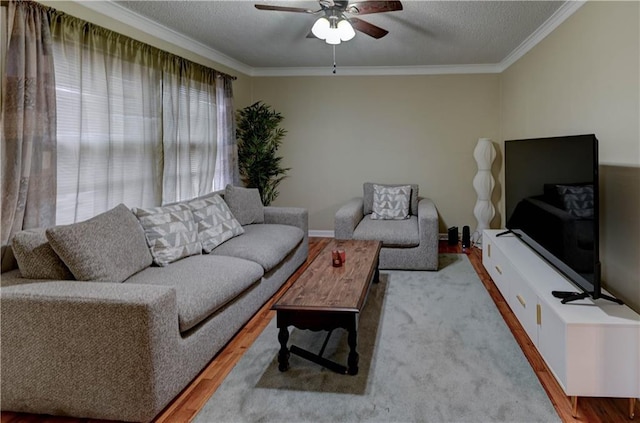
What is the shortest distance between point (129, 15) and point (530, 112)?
13.2ft

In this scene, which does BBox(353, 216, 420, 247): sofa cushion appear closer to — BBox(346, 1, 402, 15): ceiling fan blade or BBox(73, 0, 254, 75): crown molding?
BBox(346, 1, 402, 15): ceiling fan blade

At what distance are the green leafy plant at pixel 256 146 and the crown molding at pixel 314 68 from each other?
0.62m

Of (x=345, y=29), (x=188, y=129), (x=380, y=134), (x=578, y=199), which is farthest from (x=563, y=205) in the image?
(x=380, y=134)

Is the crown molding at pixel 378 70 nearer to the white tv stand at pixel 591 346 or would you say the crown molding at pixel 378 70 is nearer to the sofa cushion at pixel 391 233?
the sofa cushion at pixel 391 233

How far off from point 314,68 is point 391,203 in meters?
2.29

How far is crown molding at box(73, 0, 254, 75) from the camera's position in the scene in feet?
9.97

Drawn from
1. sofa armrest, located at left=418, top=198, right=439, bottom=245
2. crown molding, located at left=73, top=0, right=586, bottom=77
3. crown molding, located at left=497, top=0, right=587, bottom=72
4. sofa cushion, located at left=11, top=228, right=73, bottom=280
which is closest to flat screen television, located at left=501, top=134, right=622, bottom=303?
sofa armrest, located at left=418, top=198, right=439, bottom=245

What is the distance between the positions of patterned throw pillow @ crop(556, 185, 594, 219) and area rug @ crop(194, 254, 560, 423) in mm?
953

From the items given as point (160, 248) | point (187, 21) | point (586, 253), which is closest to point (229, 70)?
point (187, 21)

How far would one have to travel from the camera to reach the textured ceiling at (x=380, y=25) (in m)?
3.20

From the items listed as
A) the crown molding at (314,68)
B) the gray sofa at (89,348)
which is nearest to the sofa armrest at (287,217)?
the crown molding at (314,68)

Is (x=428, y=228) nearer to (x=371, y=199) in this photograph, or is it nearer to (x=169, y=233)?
(x=371, y=199)

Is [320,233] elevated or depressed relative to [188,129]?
depressed

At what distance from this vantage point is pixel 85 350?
1.86m
